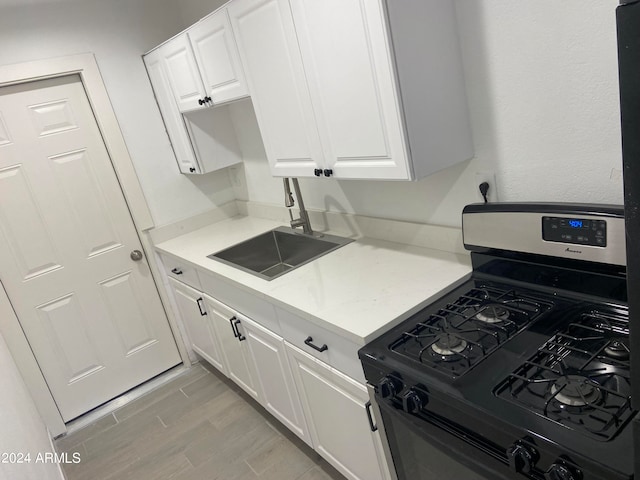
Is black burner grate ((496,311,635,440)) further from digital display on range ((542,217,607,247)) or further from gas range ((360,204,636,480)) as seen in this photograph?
digital display on range ((542,217,607,247))

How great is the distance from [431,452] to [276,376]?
99 cm

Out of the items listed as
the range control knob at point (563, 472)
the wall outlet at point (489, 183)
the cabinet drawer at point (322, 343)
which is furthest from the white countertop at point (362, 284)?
the range control knob at point (563, 472)

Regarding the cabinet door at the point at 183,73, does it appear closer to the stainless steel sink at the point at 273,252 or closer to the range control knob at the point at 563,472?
the stainless steel sink at the point at 273,252

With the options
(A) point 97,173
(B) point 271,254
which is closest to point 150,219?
(A) point 97,173

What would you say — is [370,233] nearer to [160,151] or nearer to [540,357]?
[540,357]

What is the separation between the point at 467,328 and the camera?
52.6 inches

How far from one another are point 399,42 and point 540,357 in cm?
95

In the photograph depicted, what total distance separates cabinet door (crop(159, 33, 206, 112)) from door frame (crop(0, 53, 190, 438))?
0.45 meters

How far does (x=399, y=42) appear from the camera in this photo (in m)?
1.37

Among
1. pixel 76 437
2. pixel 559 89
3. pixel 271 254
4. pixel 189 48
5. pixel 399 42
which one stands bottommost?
pixel 76 437

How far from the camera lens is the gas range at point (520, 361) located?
0.93 meters

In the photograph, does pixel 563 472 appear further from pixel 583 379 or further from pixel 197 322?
pixel 197 322

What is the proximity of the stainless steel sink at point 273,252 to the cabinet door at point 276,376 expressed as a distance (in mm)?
439

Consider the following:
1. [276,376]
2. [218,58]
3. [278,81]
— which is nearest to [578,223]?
[278,81]
